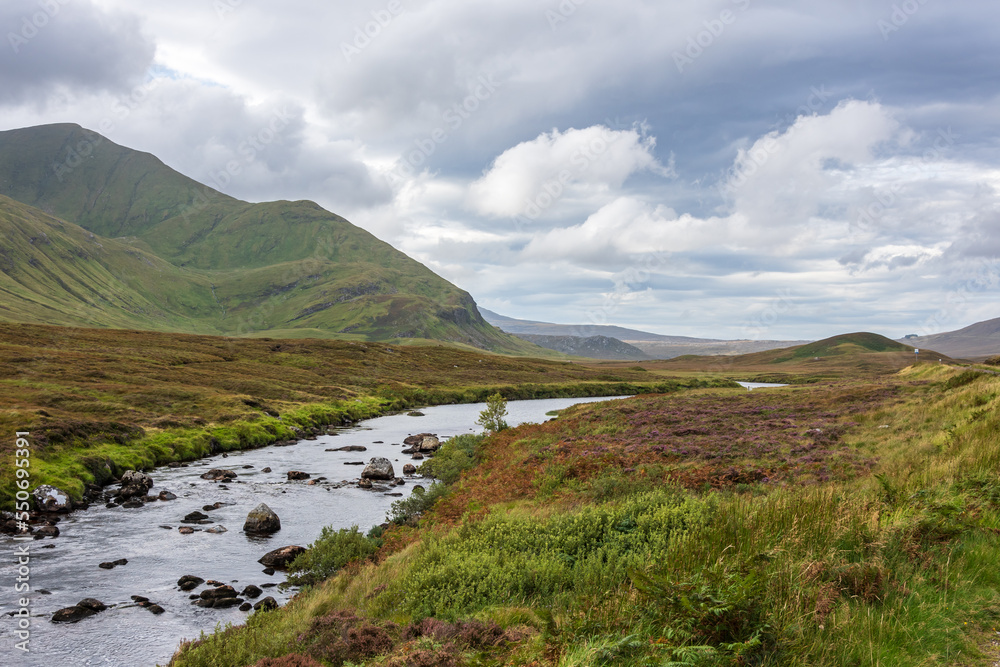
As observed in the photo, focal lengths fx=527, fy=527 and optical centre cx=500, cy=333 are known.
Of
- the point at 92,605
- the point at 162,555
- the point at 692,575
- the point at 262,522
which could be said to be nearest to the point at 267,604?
the point at 92,605

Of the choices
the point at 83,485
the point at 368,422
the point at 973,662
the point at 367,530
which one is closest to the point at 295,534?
the point at 367,530

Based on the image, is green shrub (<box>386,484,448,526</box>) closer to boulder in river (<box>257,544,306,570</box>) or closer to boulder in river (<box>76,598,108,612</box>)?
boulder in river (<box>257,544,306,570</box>)

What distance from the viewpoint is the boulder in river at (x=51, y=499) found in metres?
25.4

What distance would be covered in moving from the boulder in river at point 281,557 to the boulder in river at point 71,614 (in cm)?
555

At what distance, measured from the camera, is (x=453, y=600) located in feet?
35.7

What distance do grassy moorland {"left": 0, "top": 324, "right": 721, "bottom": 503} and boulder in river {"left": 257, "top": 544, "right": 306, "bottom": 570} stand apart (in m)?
14.6

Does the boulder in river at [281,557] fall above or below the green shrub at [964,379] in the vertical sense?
below

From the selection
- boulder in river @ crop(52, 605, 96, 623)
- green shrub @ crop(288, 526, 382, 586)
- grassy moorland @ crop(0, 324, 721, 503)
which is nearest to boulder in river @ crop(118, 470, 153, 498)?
grassy moorland @ crop(0, 324, 721, 503)

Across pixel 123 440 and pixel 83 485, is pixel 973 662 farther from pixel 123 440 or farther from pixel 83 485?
pixel 123 440

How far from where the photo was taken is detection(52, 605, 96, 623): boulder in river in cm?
1530

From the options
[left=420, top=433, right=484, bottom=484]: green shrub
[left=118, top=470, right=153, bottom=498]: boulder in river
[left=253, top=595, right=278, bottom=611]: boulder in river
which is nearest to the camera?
[left=253, top=595, right=278, bottom=611]: boulder in river

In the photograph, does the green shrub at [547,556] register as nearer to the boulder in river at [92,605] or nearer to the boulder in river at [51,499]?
the boulder in river at [92,605]

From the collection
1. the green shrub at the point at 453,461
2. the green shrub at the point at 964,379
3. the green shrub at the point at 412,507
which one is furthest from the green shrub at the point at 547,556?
the green shrub at the point at 964,379

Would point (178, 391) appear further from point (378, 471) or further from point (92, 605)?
point (92, 605)
